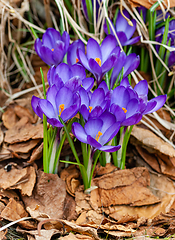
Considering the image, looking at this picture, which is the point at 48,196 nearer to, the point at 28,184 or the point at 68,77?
the point at 28,184

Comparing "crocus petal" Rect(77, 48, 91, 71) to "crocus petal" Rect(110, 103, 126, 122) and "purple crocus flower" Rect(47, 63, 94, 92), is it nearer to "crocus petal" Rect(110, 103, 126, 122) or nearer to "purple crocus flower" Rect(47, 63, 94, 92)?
"purple crocus flower" Rect(47, 63, 94, 92)

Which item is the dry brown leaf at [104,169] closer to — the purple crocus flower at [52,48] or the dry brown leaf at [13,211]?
the dry brown leaf at [13,211]

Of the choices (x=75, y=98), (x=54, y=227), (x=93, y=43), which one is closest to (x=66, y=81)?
(x=75, y=98)

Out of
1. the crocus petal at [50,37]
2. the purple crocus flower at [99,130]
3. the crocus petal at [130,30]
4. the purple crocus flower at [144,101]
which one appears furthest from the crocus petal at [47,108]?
the crocus petal at [130,30]

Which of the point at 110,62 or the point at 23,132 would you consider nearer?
the point at 110,62

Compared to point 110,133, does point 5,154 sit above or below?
below

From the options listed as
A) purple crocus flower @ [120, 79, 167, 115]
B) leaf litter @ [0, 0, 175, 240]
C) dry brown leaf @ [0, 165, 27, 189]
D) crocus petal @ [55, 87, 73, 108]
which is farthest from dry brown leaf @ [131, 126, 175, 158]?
dry brown leaf @ [0, 165, 27, 189]

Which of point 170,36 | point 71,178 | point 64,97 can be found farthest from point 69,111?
point 170,36
